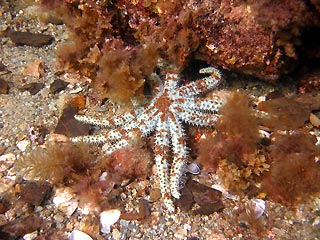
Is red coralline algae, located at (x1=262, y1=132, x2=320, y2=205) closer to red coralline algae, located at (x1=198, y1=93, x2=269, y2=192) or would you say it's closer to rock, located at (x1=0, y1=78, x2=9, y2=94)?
red coralline algae, located at (x1=198, y1=93, x2=269, y2=192)

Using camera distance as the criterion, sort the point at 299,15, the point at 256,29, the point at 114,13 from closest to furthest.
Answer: the point at 299,15, the point at 256,29, the point at 114,13

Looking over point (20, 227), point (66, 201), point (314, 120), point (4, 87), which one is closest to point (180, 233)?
point (66, 201)

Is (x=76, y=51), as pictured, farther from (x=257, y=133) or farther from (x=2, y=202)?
(x=257, y=133)

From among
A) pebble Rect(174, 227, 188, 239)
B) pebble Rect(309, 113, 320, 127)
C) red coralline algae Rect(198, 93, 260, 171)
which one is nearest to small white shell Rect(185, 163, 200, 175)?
red coralline algae Rect(198, 93, 260, 171)

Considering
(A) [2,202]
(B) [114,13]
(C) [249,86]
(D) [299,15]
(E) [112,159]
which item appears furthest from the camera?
(C) [249,86]

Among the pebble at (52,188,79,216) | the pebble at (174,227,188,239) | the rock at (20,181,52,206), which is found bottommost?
the pebble at (174,227,188,239)

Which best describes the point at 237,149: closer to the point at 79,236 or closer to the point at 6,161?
the point at 79,236

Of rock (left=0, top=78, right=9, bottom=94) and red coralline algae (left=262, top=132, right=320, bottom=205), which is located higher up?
rock (left=0, top=78, right=9, bottom=94)

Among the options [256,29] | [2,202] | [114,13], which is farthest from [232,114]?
[2,202]

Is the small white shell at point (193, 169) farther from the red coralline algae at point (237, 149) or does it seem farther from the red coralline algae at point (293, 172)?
the red coralline algae at point (293, 172)
